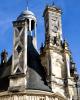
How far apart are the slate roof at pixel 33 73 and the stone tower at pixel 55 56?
500mm

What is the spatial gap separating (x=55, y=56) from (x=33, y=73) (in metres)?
2.78

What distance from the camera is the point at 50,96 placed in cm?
3150

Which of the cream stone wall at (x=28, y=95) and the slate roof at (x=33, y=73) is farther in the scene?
the slate roof at (x=33, y=73)

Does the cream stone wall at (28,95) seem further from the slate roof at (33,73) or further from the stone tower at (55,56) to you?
the stone tower at (55,56)

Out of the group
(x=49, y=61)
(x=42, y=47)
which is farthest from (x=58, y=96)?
(x=42, y=47)

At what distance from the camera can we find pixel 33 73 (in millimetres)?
32906

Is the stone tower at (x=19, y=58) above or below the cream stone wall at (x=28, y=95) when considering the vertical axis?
above

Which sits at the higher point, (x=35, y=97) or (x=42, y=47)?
(x=42, y=47)

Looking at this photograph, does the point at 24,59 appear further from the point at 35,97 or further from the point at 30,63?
the point at 35,97

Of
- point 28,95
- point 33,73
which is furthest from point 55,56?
point 28,95

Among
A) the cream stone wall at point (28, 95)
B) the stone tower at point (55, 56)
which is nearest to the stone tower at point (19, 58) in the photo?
the cream stone wall at point (28, 95)

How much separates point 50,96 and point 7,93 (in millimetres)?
3550

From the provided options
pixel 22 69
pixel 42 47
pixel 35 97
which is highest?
pixel 42 47

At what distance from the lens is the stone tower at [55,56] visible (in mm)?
33062
